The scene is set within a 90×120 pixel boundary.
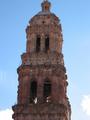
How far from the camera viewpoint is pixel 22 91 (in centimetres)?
4169

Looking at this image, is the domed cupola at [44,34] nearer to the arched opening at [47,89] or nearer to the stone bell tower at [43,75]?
the stone bell tower at [43,75]

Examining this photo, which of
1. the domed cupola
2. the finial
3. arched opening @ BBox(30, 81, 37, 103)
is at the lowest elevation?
arched opening @ BBox(30, 81, 37, 103)

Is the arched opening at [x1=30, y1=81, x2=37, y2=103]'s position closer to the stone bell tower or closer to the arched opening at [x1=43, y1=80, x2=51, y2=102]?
the stone bell tower

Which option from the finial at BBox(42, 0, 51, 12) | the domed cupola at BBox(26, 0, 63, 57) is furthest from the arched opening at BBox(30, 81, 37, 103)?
the finial at BBox(42, 0, 51, 12)

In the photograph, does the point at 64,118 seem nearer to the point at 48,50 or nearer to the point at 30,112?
the point at 30,112

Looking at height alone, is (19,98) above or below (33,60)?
below

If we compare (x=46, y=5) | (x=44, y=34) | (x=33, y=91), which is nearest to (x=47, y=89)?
(x=33, y=91)

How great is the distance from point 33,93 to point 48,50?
11.7 ft

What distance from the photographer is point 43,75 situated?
138 feet

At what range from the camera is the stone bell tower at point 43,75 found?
40500 mm

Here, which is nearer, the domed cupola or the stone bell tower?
the stone bell tower

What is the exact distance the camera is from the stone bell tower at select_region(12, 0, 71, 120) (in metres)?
40.5

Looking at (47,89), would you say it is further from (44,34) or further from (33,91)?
(44,34)

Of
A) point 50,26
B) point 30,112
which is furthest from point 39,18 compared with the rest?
point 30,112
